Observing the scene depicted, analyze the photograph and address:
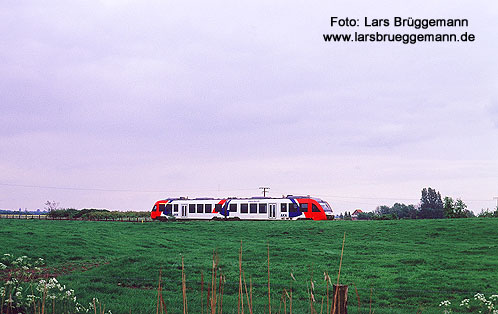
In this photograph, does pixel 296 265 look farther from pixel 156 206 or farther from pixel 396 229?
pixel 156 206

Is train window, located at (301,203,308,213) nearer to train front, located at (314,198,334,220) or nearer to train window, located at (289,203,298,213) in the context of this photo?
train window, located at (289,203,298,213)

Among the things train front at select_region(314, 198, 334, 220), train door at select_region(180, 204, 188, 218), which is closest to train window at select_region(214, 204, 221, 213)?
train door at select_region(180, 204, 188, 218)

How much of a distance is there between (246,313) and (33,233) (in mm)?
16397

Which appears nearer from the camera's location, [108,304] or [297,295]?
[108,304]

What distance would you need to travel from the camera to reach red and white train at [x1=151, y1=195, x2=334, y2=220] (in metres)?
36.7

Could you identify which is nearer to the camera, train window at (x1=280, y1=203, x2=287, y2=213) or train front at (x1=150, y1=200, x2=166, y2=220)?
train window at (x1=280, y1=203, x2=287, y2=213)

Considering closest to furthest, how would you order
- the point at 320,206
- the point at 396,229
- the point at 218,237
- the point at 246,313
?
the point at 246,313, the point at 218,237, the point at 396,229, the point at 320,206

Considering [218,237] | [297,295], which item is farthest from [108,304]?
[218,237]

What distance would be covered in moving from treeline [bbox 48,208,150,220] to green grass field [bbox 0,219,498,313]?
2190 centimetres

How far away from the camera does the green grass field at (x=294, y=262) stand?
10164mm

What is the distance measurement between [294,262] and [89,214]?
38632mm

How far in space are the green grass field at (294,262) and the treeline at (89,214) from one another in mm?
21903

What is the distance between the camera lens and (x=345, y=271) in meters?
14.7

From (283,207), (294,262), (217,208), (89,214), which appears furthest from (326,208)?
(89,214)
